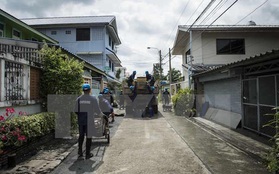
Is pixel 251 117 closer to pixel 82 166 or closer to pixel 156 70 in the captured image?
pixel 82 166

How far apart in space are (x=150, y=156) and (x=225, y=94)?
748cm

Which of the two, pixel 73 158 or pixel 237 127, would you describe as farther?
pixel 237 127

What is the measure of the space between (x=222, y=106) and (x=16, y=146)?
1026 cm

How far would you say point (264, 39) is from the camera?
1883cm

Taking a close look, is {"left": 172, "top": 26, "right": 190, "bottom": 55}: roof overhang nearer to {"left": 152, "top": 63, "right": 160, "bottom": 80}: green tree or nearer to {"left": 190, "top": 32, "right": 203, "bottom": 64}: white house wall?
{"left": 190, "top": 32, "right": 203, "bottom": 64}: white house wall

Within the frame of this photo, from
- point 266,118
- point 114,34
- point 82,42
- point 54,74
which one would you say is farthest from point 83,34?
point 266,118

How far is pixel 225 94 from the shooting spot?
11.9 m

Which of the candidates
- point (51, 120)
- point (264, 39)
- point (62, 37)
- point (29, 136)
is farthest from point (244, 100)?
point (62, 37)

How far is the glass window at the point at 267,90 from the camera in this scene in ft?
25.5

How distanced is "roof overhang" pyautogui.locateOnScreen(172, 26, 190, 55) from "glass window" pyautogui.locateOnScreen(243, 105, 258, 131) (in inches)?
440

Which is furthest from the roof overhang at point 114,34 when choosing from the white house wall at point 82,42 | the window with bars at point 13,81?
the window with bars at point 13,81

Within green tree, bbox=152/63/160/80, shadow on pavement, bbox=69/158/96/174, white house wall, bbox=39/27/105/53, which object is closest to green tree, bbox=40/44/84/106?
shadow on pavement, bbox=69/158/96/174

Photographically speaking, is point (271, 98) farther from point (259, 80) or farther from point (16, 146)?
point (16, 146)

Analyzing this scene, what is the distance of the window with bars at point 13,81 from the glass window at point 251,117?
813 centimetres
